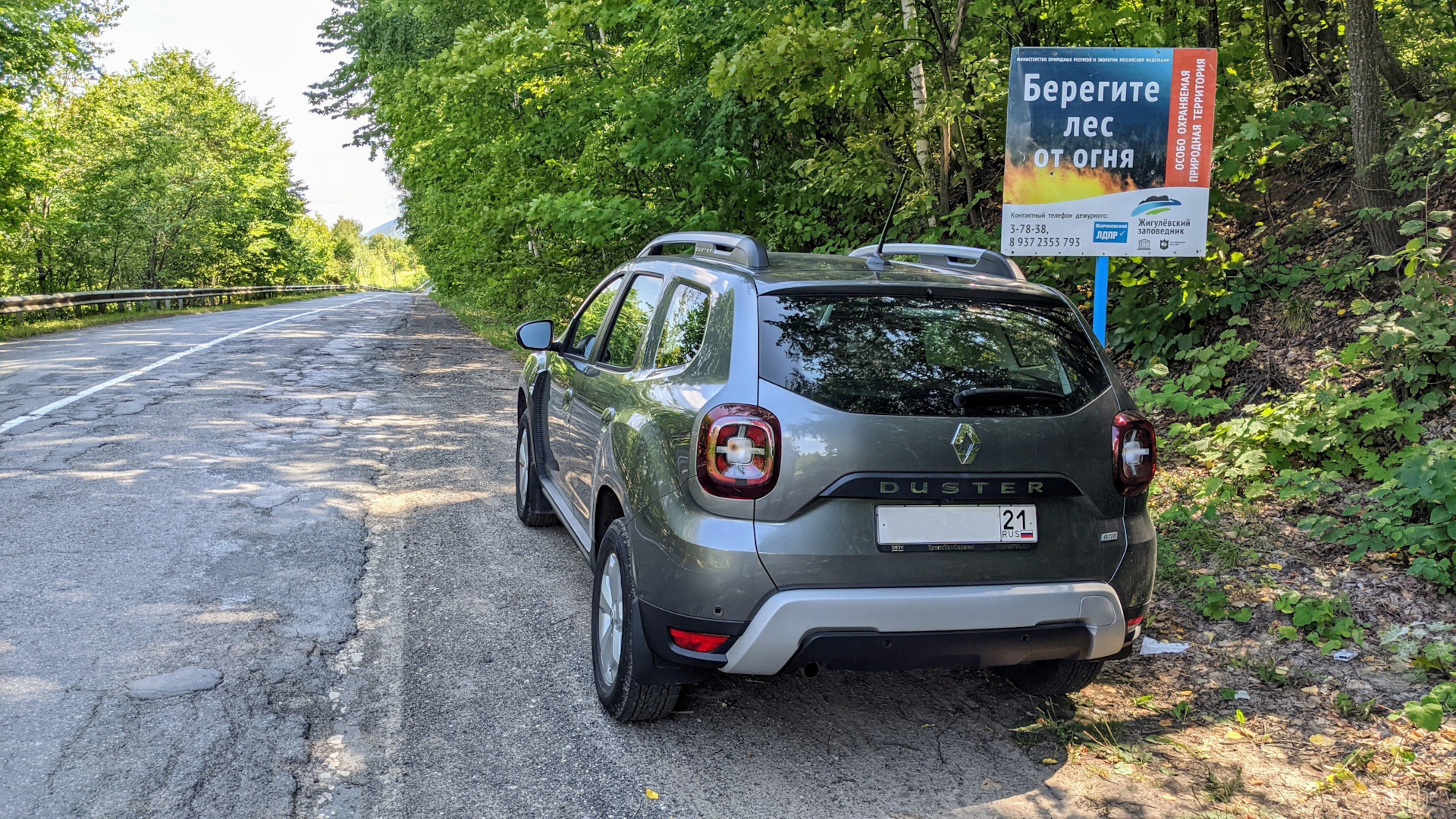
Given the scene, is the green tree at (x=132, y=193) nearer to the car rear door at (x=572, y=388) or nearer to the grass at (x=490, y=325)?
the grass at (x=490, y=325)

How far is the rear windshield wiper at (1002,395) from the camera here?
328cm

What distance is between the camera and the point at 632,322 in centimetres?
467

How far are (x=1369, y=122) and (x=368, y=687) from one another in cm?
747

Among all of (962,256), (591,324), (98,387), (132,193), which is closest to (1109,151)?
(962,256)

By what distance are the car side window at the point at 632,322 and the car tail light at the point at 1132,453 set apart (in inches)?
77.5

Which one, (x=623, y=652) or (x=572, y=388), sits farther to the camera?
(x=572, y=388)

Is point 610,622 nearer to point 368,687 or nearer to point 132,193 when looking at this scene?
point 368,687

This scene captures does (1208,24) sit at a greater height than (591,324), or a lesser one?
greater

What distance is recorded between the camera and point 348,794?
10.2ft

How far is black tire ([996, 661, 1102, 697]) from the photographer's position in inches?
149

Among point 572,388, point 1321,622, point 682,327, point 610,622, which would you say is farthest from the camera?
point 572,388

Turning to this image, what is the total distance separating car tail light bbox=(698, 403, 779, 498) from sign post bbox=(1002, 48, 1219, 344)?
3.74 meters

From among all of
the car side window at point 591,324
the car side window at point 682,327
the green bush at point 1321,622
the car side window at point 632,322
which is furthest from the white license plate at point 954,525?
the car side window at point 591,324

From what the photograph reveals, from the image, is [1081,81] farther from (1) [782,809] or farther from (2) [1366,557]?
(1) [782,809]
